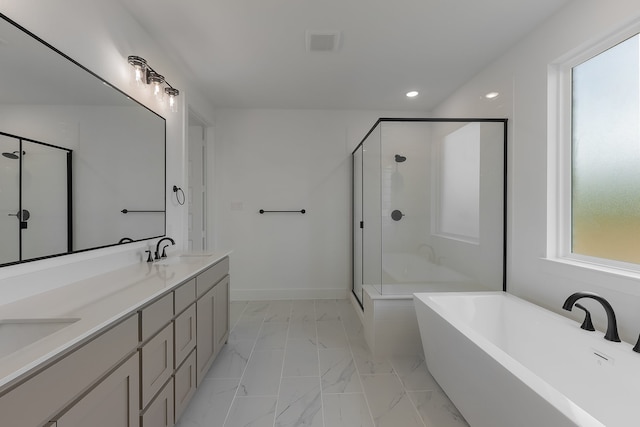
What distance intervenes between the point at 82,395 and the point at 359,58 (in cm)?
272

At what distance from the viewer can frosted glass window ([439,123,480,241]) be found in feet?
8.58

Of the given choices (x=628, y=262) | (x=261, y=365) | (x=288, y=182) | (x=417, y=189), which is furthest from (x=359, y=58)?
(x=261, y=365)

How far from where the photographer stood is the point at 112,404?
107cm

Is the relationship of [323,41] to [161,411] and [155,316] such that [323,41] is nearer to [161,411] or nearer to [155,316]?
[155,316]

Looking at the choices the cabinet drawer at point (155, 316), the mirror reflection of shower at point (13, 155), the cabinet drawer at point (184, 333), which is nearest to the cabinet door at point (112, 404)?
the cabinet drawer at point (155, 316)

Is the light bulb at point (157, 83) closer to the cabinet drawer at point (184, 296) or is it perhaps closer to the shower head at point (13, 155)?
the shower head at point (13, 155)

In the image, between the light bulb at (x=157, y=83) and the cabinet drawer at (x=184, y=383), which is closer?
the cabinet drawer at (x=184, y=383)

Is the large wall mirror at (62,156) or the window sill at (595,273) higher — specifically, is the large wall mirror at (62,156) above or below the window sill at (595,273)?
above

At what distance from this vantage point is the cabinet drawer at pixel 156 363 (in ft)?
4.18

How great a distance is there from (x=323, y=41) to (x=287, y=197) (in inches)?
79.4

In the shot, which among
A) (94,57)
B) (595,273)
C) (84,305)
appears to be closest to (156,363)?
(84,305)

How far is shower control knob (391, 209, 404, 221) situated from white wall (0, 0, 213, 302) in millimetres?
1927

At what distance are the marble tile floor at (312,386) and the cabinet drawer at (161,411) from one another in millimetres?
284

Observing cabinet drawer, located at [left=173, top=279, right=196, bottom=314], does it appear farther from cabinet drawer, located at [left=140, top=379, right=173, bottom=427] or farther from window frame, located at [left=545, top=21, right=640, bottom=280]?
window frame, located at [left=545, top=21, right=640, bottom=280]
